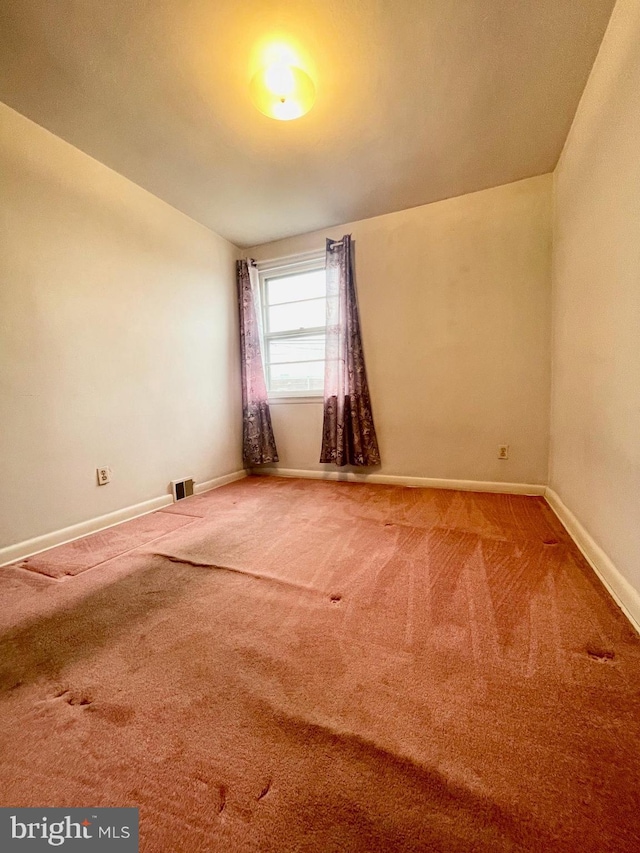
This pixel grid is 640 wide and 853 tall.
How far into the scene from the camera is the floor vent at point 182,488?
256 cm

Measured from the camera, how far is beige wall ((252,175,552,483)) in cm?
238

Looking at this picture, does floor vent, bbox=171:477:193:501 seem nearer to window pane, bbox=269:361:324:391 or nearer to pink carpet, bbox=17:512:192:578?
pink carpet, bbox=17:512:192:578

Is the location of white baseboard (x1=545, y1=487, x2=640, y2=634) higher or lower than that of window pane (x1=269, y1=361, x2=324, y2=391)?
lower

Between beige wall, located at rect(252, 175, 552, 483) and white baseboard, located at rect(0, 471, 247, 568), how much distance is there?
194 centimetres

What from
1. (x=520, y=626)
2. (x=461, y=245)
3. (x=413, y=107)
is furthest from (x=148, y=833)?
(x=461, y=245)

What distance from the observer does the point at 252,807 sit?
61cm

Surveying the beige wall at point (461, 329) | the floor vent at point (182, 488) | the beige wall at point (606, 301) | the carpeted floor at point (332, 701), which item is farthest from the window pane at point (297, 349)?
the carpeted floor at point (332, 701)

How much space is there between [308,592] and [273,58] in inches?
93.8

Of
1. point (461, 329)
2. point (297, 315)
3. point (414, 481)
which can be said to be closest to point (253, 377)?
point (297, 315)

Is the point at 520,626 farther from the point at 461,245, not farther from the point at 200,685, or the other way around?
the point at 461,245

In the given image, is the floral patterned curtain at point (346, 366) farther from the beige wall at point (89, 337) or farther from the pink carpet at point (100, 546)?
the pink carpet at point (100, 546)

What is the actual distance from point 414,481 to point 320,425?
1.03m

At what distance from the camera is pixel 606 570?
1296 mm

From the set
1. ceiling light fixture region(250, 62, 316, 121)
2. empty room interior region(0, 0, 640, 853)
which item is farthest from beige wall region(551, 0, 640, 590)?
ceiling light fixture region(250, 62, 316, 121)
